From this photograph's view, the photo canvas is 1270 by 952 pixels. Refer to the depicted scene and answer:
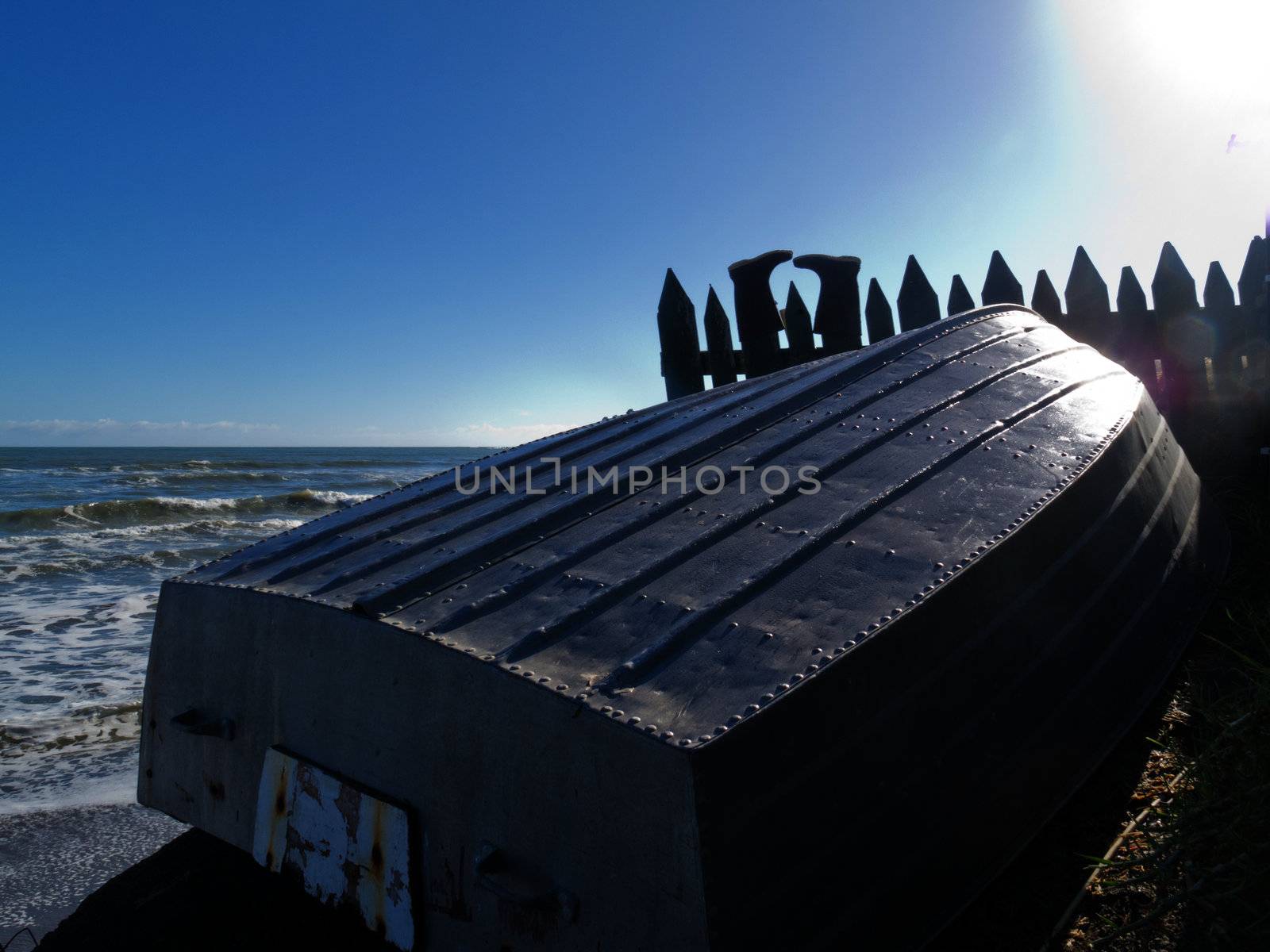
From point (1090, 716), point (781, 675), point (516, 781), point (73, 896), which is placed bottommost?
point (73, 896)

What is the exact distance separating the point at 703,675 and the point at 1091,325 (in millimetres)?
5780

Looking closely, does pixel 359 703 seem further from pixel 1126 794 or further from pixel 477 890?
pixel 1126 794

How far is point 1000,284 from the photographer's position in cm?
656

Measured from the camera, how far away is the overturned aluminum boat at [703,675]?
1.78 meters

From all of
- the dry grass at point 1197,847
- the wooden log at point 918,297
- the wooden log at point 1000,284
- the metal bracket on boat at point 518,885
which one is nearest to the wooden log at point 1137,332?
the wooden log at point 1000,284

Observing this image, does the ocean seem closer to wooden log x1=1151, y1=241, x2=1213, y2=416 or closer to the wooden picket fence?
the wooden picket fence

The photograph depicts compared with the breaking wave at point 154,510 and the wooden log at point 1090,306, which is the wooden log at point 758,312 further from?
the breaking wave at point 154,510

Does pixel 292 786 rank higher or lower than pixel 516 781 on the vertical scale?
lower

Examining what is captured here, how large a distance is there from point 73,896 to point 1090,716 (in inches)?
149

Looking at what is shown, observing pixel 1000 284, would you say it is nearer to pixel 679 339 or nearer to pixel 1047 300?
pixel 1047 300

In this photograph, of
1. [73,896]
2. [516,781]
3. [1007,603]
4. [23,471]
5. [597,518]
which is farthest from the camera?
[23,471]

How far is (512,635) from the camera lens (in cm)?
219

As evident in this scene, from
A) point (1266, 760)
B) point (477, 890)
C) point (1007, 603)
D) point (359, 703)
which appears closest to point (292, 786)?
point (359, 703)

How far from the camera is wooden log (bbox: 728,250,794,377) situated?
707 cm
